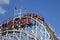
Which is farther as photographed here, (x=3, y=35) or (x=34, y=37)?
(x=3, y=35)

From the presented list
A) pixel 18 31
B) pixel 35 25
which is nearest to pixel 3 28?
pixel 18 31

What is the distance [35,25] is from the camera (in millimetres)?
17453

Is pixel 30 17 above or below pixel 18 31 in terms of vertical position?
above

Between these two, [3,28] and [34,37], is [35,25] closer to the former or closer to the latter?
[34,37]

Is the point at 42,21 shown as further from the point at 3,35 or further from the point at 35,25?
the point at 3,35

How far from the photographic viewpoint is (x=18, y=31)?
18.0 meters

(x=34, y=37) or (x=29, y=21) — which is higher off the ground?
(x=29, y=21)

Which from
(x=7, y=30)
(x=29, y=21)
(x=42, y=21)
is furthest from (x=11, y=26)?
(x=42, y=21)

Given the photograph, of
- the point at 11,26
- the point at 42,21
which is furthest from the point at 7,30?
the point at 42,21

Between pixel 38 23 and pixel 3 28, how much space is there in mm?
3533

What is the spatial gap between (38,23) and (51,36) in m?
1.43

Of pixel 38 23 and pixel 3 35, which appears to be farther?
pixel 3 35

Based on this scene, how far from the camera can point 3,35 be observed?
19156mm

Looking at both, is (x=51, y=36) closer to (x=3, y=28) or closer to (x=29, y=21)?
(x=29, y=21)
